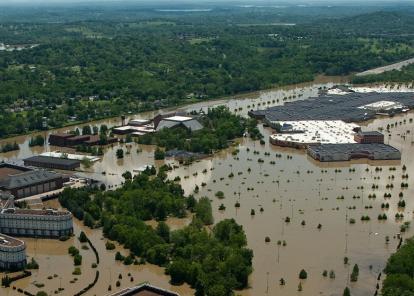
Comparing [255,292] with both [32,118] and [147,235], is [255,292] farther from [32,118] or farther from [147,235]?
[32,118]

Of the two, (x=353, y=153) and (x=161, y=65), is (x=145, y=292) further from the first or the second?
(x=161, y=65)

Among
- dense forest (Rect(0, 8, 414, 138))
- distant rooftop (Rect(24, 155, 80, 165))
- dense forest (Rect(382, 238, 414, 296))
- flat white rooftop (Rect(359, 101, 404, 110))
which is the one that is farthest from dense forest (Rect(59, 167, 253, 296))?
flat white rooftop (Rect(359, 101, 404, 110))

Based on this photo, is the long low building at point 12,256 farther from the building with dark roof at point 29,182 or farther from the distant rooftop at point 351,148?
the distant rooftop at point 351,148

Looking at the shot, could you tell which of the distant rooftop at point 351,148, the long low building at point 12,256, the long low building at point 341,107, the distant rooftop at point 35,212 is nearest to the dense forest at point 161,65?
the long low building at point 341,107

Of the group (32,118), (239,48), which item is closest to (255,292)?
(32,118)

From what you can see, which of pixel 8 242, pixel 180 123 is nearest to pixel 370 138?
pixel 180 123
